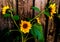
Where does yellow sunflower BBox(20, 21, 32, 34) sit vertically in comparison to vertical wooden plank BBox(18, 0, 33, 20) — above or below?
below

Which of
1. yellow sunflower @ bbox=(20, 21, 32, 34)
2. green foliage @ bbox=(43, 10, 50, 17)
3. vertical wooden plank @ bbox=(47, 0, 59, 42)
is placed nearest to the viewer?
yellow sunflower @ bbox=(20, 21, 32, 34)

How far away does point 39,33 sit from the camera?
A: 5.64 feet

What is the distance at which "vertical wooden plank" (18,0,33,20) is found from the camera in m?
1.87

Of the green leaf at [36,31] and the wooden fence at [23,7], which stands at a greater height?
the wooden fence at [23,7]

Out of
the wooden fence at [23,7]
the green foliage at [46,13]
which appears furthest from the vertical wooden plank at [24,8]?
the green foliage at [46,13]

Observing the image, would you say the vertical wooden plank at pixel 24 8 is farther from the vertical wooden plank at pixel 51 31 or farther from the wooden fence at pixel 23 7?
the vertical wooden plank at pixel 51 31

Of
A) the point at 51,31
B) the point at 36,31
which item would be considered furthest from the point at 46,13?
the point at 51,31

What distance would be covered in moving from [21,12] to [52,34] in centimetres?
41

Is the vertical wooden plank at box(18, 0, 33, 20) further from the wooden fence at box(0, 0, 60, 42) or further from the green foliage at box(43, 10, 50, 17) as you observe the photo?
the green foliage at box(43, 10, 50, 17)

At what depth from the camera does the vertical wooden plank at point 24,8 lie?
187 cm

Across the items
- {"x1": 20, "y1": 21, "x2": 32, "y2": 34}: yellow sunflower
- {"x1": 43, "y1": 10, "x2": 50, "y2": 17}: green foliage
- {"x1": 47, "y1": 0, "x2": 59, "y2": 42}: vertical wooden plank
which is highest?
{"x1": 43, "y1": 10, "x2": 50, "y2": 17}: green foliage

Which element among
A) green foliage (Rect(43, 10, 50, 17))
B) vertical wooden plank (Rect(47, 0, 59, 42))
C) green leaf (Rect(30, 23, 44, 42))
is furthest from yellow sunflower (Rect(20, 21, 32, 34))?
vertical wooden plank (Rect(47, 0, 59, 42))

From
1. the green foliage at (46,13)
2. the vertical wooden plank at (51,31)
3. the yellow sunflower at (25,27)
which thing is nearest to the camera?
the yellow sunflower at (25,27)

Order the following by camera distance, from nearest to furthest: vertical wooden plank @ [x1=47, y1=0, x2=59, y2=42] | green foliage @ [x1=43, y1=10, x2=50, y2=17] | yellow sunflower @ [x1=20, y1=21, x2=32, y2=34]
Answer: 1. yellow sunflower @ [x1=20, y1=21, x2=32, y2=34]
2. green foliage @ [x1=43, y1=10, x2=50, y2=17]
3. vertical wooden plank @ [x1=47, y1=0, x2=59, y2=42]
